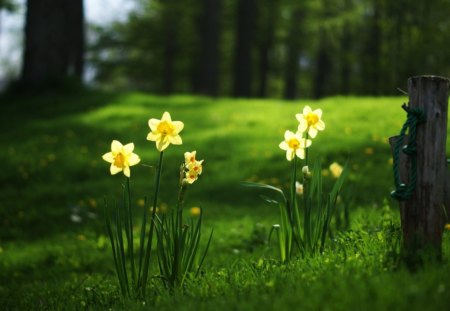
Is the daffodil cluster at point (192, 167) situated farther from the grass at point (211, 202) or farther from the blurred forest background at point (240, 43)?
the blurred forest background at point (240, 43)

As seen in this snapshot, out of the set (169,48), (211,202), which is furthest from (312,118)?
(169,48)

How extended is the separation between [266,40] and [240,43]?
290 inches

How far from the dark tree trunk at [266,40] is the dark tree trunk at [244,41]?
4.31 meters

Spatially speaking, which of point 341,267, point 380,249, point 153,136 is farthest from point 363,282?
point 153,136

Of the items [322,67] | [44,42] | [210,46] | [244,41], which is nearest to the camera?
[44,42]

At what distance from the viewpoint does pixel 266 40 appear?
86.6 feet

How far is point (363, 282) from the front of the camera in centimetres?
232

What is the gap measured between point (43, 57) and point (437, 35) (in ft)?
33.0

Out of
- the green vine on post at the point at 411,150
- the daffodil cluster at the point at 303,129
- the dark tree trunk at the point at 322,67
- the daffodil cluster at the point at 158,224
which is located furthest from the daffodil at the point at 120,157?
the dark tree trunk at the point at 322,67

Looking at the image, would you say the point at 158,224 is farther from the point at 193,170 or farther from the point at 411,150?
the point at 411,150

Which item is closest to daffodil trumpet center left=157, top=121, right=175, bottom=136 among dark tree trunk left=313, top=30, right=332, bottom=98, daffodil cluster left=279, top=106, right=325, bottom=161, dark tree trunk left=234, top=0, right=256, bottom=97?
daffodil cluster left=279, top=106, right=325, bottom=161

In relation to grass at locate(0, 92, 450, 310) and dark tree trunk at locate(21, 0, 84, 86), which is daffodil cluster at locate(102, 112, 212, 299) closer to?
grass at locate(0, 92, 450, 310)

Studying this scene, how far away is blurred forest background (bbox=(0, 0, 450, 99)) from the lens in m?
14.3

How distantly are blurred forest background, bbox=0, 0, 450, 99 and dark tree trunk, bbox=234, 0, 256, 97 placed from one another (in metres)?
0.03
